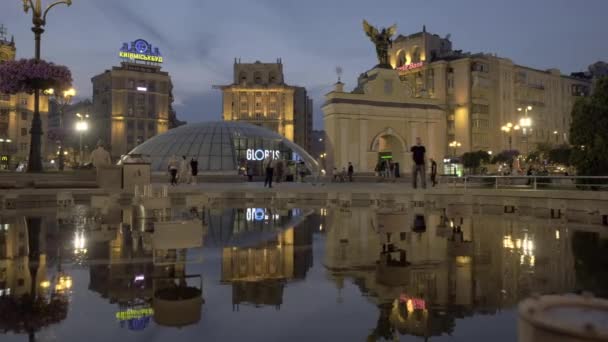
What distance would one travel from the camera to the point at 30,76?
66.0 feet

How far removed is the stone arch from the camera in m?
93.7

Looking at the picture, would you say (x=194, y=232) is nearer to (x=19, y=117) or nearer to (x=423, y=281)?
(x=423, y=281)

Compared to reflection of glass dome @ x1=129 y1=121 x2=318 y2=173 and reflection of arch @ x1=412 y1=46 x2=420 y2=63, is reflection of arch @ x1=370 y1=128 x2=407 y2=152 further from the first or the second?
reflection of arch @ x1=412 y1=46 x2=420 y2=63

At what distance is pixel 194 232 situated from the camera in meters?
6.36

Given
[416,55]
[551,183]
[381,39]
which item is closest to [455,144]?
[416,55]

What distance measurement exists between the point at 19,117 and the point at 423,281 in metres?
95.5

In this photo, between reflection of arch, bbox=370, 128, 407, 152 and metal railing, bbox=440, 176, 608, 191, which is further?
reflection of arch, bbox=370, 128, 407, 152

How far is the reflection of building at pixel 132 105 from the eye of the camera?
104000 millimetres

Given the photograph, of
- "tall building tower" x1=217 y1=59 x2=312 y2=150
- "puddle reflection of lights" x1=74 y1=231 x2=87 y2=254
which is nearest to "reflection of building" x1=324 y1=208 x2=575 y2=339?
"puddle reflection of lights" x1=74 y1=231 x2=87 y2=254

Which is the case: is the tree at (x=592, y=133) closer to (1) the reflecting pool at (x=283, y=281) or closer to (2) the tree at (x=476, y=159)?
(1) the reflecting pool at (x=283, y=281)

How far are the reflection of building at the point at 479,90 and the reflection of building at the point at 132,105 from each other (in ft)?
177

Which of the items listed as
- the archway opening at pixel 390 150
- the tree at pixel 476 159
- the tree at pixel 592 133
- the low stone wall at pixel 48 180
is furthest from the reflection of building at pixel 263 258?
the tree at pixel 476 159

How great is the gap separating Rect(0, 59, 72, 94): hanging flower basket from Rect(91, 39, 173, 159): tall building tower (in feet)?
284

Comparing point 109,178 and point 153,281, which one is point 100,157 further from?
point 153,281
